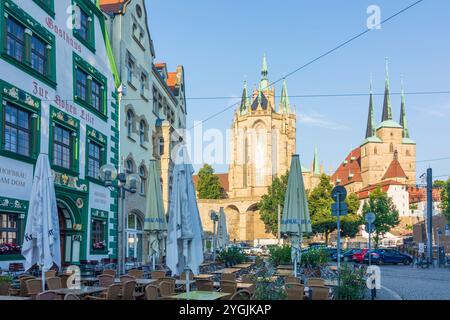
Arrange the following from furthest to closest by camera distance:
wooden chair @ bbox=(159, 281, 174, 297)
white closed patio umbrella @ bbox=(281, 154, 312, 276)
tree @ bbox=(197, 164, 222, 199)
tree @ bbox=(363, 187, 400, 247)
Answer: tree @ bbox=(197, 164, 222, 199) < tree @ bbox=(363, 187, 400, 247) < white closed patio umbrella @ bbox=(281, 154, 312, 276) < wooden chair @ bbox=(159, 281, 174, 297)

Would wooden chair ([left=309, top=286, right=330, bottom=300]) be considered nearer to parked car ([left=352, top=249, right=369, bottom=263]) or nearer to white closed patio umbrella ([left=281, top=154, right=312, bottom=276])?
white closed patio umbrella ([left=281, top=154, right=312, bottom=276])

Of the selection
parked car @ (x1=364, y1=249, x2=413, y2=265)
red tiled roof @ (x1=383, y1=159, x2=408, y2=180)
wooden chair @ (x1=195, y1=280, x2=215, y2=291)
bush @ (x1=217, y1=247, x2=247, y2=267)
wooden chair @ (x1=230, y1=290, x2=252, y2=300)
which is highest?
red tiled roof @ (x1=383, y1=159, x2=408, y2=180)

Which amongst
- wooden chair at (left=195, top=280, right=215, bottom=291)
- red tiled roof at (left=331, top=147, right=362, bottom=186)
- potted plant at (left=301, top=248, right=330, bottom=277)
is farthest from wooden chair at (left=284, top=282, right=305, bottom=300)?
red tiled roof at (left=331, top=147, right=362, bottom=186)

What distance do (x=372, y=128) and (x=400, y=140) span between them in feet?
26.0

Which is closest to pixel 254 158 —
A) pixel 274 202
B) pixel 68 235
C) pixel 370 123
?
pixel 274 202

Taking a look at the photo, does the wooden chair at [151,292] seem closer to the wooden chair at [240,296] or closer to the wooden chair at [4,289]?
the wooden chair at [240,296]

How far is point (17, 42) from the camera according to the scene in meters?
16.9

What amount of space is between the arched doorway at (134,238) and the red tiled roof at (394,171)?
112 m

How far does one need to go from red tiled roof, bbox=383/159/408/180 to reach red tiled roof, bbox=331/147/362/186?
15.0m

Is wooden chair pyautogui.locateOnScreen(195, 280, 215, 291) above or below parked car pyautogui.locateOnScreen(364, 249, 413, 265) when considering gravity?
above

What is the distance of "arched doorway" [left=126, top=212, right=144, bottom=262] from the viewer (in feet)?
93.4

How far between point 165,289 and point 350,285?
179 inches

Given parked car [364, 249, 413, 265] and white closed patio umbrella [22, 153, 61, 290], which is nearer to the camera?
white closed patio umbrella [22, 153, 61, 290]

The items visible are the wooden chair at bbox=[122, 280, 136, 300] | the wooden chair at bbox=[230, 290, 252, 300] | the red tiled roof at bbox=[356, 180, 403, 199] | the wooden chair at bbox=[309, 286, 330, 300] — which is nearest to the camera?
the wooden chair at bbox=[230, 290, 252, 300]
